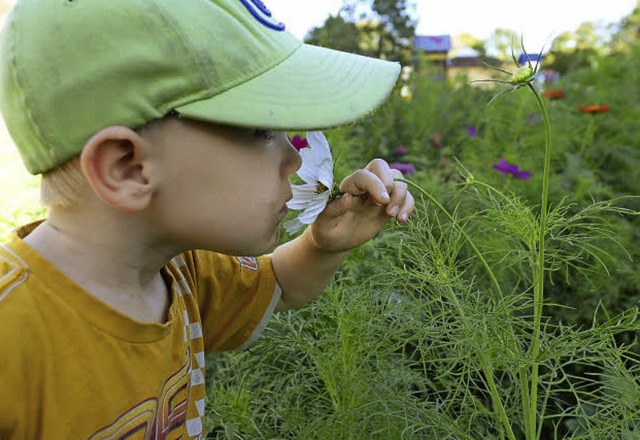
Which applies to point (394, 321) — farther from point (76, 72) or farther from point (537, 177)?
point (537, 177)

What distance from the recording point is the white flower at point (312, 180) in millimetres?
923

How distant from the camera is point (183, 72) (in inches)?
30.3

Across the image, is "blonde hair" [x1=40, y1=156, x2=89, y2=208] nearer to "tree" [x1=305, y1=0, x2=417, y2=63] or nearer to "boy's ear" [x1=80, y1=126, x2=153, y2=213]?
"boy's ear" [x1=80, y1=126, x2=153, y2=213]

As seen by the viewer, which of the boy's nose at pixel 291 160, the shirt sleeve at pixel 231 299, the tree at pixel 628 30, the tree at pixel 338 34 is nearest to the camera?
the boy's nose at pixel 291 160

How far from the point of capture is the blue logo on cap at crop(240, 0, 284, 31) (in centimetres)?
84

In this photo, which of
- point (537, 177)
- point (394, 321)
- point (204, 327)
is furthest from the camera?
point (537, 177)

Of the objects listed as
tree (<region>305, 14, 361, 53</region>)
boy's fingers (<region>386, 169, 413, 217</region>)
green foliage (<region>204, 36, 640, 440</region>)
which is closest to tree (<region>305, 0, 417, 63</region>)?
tree (<region>305, 14, 361, 53</region>)

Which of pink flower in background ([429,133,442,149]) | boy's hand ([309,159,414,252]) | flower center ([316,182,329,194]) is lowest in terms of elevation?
pink flower in background ([429,133,442,149])

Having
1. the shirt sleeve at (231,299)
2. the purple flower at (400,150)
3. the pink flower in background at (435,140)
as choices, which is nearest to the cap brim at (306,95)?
the shirt sleeve at (231,299)

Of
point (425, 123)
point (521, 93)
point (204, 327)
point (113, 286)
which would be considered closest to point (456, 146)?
point (425, 123)

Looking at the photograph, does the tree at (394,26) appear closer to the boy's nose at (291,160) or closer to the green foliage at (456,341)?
the green foliage at (456,341)

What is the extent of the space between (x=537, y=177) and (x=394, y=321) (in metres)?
1.25

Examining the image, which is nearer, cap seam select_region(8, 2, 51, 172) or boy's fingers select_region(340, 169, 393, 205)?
cap seam select_region(8, 2, 51, 172)

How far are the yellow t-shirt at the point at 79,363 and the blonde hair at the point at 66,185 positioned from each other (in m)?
0.07
